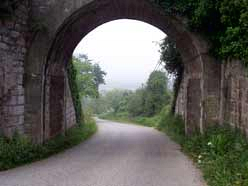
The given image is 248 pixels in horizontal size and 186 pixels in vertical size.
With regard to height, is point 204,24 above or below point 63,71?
above

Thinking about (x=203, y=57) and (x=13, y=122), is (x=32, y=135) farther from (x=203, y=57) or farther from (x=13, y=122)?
(x=203, y=57)

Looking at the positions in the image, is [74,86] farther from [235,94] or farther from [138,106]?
[138,106]

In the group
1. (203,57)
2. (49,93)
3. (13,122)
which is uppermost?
(203,57)

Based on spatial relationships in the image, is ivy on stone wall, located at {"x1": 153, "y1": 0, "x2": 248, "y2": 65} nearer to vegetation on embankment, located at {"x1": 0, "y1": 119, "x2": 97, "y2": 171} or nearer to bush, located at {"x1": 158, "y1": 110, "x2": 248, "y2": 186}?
bush, located at {"x1": 158, "y1": 110, "x2": 248, "y2": 186}

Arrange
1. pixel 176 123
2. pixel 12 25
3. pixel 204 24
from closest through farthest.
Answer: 1. pixel 12 25
2. pixel 204 24
3. pixel 176 123

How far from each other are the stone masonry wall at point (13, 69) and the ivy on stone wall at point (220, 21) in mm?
4075

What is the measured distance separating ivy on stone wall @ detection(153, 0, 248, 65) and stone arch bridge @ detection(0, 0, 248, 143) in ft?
1.02

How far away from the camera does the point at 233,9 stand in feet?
32.3

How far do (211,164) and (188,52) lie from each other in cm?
600

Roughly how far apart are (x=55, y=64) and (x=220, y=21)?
5547 mm

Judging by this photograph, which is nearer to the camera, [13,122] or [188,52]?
[13,122]

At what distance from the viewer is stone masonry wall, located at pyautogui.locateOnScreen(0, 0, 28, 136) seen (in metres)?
10.9

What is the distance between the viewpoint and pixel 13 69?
37.6ft

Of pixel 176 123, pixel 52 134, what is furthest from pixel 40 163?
pixel 176 123
